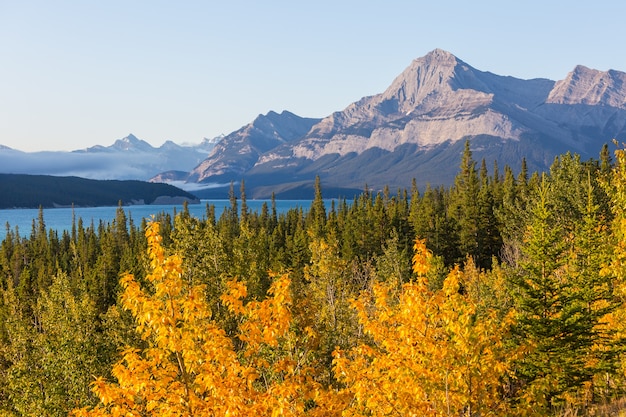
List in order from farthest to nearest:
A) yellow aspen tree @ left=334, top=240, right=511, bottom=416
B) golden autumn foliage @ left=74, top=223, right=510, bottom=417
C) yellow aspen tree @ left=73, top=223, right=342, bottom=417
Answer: yellow aspen tree @ left=334, top=240, right=511, bottom=416 → golden autumn foliage @ left=74, top=223, right=510, bottom=417 → yellow aspen tree @ left=73, top=223, right=342, bottom=417

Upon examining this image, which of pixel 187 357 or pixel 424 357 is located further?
pixel 424 357

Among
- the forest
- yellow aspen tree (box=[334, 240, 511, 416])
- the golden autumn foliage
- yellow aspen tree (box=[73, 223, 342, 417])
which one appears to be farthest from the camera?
yellow aspen tree (box=[334, 240, 511, 416])

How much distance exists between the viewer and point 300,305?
30.1 metres

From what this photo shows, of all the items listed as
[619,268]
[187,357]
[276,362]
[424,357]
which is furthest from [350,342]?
[187,357]

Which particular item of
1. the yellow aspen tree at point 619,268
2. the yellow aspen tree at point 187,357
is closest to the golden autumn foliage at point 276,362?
the yellow aspen tree at point 187,357

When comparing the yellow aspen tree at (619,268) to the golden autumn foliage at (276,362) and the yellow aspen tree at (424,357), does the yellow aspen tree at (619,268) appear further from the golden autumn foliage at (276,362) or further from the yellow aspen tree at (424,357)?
the yellow aspen tree at (424,357)

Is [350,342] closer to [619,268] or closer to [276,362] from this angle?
[619,268]

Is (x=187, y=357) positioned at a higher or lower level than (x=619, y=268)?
higher

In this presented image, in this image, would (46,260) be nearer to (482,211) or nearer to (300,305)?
(482,211)

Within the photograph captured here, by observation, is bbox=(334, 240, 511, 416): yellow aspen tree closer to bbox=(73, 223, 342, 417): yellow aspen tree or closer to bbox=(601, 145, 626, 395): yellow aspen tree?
bbox=(73, 223, 342, 417): yellow aspen tree

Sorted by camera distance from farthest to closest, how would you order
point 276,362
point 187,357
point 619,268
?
1. point 619,268
2. point 276,362
3. point 187,357

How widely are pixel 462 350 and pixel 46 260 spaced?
14821cm

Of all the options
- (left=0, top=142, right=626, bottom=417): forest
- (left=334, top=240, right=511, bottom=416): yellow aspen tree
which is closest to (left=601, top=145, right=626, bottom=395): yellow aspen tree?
(left=0, top=142, right=626, bottom=417): forest

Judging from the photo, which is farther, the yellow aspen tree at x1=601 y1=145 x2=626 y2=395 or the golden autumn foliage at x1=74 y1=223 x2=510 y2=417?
the yellow aspen tree at x1=601 y1=145 x2=626 y2=395
